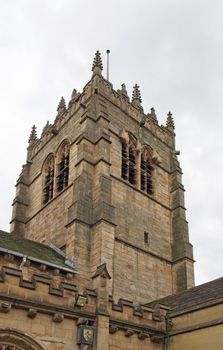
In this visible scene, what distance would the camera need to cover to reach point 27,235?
28.7 m

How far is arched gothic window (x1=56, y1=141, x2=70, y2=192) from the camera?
2697 centimetres

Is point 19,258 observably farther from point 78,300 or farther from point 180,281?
point 180,281

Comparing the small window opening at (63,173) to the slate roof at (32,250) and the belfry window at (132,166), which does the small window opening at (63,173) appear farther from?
the slate roof at (32,250)

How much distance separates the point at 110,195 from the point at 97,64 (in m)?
10.6

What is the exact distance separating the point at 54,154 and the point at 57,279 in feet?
39.3

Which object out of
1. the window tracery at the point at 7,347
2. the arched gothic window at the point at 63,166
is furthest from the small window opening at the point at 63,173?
the window tracery at the point at 7,347

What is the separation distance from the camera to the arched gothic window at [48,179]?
92.7 ft

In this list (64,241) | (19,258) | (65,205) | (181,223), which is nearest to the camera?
(19,258)

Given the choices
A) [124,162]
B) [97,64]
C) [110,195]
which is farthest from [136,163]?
[97,64]

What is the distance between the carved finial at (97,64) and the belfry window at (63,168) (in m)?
5.39

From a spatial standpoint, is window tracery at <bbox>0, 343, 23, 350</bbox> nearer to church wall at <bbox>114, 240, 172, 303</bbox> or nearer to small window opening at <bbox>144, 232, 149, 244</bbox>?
church wall at <bbox>114, 240, 172, 303</bbox>

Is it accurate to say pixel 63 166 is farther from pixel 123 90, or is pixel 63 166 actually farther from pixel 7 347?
pixel 7 347

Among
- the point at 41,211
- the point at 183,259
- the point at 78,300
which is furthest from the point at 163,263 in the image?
the point at 78,300

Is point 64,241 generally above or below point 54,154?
below
